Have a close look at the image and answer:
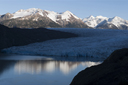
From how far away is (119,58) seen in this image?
26.0 feet

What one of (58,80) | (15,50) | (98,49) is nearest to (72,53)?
(98,49)

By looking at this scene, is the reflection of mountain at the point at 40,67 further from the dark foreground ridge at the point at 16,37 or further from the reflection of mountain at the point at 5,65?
the dark foreground ridge at the point at 16,37

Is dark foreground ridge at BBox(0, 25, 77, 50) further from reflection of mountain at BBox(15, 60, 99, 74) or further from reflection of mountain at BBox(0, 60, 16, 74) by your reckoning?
reflection of mountain at BBox(15, 60, 99, 74)

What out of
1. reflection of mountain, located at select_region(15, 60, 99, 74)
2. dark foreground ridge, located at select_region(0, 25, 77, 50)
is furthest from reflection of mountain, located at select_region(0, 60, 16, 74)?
dark foreground ridge, located at select_region(0, 25, 77, 50)

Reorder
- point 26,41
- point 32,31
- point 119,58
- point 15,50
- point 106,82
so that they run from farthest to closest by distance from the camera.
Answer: point 32,31 < point 26,41 < point 15,50 < point 119,58 < point 106,82

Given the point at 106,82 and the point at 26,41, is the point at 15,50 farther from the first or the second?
the point at 106,82

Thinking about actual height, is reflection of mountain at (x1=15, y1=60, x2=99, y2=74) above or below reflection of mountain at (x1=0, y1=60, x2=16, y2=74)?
below

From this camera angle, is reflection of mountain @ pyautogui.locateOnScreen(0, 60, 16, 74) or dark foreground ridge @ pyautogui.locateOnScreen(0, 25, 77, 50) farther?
dark foreground ridge @ pyautogui.locateOnScreen(0, 25, 77, 50)

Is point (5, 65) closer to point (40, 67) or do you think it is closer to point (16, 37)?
point (40, 67)

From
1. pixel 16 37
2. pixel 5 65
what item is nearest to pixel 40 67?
pixel 5 65

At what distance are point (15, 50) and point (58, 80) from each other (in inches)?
723

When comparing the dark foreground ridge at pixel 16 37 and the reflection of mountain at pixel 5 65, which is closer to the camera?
the reflection of mountain at pixel 5 65

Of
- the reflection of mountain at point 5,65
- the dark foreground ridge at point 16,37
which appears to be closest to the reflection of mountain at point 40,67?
the reflection of mountain at point 5,65

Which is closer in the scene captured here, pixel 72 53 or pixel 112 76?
pixel 112 76
